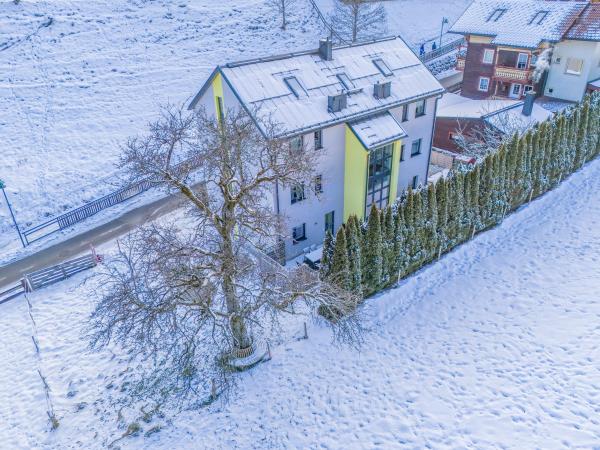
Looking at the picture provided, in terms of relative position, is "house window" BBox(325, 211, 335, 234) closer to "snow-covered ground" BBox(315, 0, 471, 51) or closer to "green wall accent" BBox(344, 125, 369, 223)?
"green wall accent" BBox(344, 125, 369, 223)

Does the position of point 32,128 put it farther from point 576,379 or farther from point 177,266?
point 576,379

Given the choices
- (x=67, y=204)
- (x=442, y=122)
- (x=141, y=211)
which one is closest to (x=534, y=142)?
(x=442, y=122)

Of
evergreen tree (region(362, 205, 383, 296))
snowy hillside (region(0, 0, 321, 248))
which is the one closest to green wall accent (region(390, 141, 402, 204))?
evergreen tree (region(362, 205, 383, 296))

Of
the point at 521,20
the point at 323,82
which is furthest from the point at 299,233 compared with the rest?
the point at 521,20

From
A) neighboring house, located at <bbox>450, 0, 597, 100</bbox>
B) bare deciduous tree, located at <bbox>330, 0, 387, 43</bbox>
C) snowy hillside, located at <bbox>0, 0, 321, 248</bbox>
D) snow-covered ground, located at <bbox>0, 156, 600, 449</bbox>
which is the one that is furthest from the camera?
bare deciduous tree, located at <bbox>330, 0, 387, 43</bbox>

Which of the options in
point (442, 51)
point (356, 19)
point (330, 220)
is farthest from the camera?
point (442, 51)

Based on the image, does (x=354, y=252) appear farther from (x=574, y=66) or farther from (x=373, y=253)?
(x=574, y=66)
